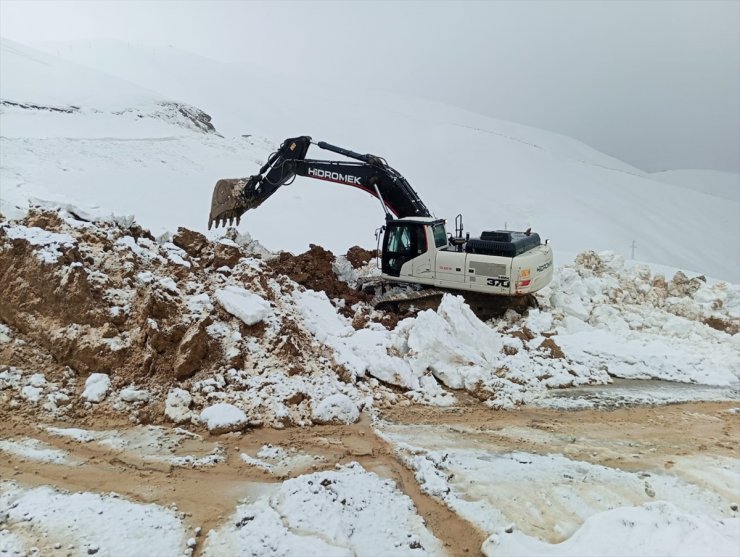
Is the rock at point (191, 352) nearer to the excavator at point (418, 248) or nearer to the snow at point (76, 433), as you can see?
the snow at point (76, 433)

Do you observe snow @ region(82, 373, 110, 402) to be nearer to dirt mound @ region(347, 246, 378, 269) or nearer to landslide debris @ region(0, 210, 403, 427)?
landslide debris @ region(0, 210, 403, 427)

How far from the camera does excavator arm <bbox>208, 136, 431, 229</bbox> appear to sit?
29.7 ft

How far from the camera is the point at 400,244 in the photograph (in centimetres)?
858

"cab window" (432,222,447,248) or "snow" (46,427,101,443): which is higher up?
"cab window" (432,222,447,248)

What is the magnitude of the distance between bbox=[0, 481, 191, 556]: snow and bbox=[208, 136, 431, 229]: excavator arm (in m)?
6.41

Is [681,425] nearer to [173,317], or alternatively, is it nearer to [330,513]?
[330,513]

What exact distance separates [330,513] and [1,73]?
77.8 feet

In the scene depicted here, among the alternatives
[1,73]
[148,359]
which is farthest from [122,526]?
[1,73]

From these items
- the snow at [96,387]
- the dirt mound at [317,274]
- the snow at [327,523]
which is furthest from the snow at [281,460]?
the dirt mound at [317,274]

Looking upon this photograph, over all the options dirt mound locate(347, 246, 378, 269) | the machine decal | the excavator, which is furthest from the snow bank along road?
dirt mound locate(347, 246, 378, 269)

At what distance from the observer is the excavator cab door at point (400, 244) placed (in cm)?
842

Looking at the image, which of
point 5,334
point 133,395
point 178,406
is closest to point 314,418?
point 178,406

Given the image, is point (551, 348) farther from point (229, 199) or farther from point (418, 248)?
point (229, 199)

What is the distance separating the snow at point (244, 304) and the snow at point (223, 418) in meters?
1.16
